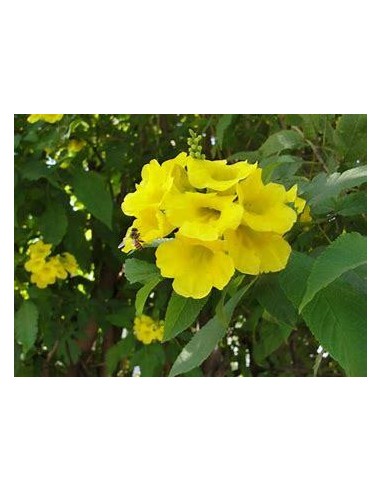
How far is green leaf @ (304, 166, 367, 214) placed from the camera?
57 centimetres

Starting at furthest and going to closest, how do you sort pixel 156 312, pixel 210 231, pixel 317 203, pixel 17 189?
pixel 156 312 → pixel 17 189 → pixel 317 203 → pixel 210 231

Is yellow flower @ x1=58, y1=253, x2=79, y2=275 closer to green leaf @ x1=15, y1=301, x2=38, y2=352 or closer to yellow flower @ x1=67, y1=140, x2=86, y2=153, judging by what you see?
green leaf @ x1=15, y1=301, x2=38, y2=352

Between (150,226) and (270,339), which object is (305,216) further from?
(270,339)

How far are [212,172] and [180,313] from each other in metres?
0.12

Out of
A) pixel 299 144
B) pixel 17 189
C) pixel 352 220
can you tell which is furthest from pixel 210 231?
pixel 17 189

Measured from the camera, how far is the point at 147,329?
1.57 meters

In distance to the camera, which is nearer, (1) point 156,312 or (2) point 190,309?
(2) point 190,309

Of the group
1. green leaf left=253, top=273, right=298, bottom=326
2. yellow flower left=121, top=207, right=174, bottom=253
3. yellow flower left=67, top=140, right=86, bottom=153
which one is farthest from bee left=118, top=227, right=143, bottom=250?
yellow flower left=67, top=140, right=86, bottom=153

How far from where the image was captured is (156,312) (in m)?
1.54

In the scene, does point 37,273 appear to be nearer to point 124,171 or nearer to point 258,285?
point 124,171

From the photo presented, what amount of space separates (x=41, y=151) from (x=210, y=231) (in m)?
1.06

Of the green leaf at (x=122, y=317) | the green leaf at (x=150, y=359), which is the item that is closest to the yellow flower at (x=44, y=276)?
the green leaf at (x=122, y=317)

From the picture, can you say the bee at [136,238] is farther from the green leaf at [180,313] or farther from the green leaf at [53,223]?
the green leaf at [53,223]

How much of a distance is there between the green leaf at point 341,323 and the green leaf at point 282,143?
0.37m
